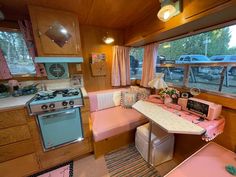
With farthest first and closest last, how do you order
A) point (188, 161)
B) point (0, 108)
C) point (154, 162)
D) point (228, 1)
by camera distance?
1. point (154, 162)
2. point (0, 108)
3. point (188, 161)
4. point (228, 1)

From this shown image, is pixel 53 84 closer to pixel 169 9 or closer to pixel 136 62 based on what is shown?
pixel 136 62

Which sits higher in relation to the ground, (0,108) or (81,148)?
(0,108)

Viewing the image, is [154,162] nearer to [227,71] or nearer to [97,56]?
[227,71]

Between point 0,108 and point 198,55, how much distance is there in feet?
8.46

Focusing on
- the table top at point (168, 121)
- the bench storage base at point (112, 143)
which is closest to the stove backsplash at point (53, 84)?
the bench storage base at point (112, 143)

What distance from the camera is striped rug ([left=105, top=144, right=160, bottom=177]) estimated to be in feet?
4.93

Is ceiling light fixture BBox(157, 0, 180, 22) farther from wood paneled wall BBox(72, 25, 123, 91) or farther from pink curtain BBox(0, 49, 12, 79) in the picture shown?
pink curtain BBox(0, 49, 12, 79)

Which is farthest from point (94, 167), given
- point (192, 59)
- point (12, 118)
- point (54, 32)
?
point (192, 59)

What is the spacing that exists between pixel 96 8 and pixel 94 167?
7.31 ft

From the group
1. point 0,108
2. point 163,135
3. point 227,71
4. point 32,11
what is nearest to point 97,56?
point 32,11

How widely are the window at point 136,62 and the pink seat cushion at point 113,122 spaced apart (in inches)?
41.9

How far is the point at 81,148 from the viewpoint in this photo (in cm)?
171

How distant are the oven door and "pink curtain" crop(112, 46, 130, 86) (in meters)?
1.24

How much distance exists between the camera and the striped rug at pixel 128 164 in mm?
1503
